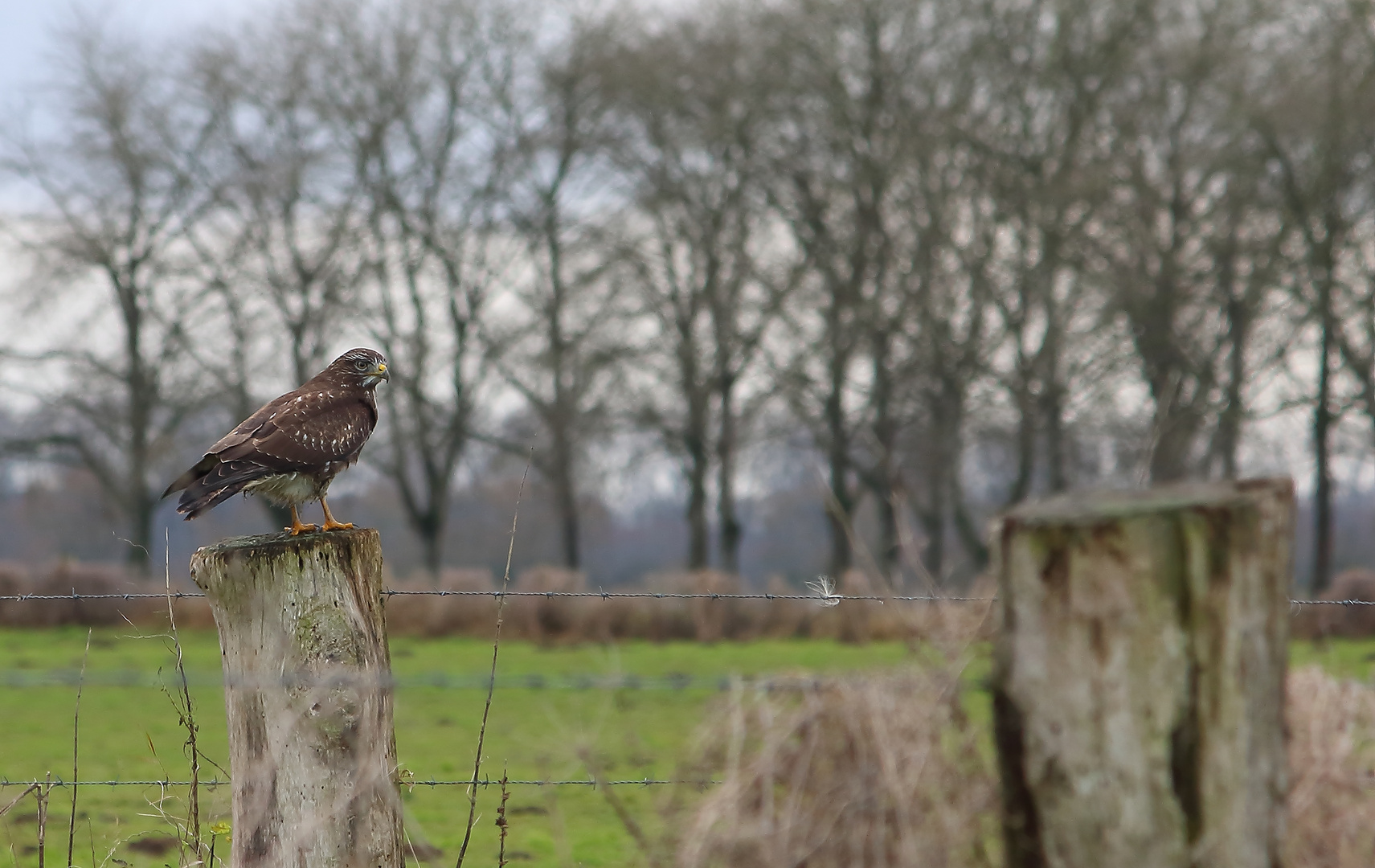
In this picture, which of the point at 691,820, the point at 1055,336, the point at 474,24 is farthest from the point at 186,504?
the point at 474,24

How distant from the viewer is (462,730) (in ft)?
46.9

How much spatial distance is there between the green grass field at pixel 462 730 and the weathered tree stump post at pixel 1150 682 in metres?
0.42

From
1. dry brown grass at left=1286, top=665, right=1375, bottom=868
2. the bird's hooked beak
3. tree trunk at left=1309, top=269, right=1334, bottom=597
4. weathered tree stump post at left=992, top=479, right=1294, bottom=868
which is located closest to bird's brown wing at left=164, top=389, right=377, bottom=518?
the bird's hooked beak

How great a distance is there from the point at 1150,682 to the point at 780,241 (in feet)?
94.8

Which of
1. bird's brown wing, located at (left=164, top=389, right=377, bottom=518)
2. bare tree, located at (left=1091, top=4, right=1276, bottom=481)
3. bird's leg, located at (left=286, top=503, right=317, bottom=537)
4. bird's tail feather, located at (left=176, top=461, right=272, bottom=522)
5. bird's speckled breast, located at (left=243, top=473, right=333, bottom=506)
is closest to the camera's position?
bird's tail feather, located at (left=176, top=461, right=272, bottom=522)

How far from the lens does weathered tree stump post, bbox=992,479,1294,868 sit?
1.85m

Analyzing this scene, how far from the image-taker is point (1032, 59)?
86.4 ft

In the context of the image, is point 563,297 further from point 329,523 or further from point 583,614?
point 329,523

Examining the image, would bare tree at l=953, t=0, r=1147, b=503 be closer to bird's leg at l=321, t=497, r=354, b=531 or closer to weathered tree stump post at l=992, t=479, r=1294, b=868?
bird's leg at l=321, t=497, r=354, b=531

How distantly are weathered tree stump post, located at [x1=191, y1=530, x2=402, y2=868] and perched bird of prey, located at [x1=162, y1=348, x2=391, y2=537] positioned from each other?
0.92 metres

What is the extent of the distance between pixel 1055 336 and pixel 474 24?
17.1 metres

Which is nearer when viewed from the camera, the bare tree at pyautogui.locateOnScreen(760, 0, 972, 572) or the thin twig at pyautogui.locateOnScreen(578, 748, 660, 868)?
the thin twig at pyautogui.locateOnScreen(578, 748, 660, 868)

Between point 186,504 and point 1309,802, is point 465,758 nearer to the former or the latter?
point 186,504

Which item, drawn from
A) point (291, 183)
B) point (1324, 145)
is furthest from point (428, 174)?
point (1324, 145)
